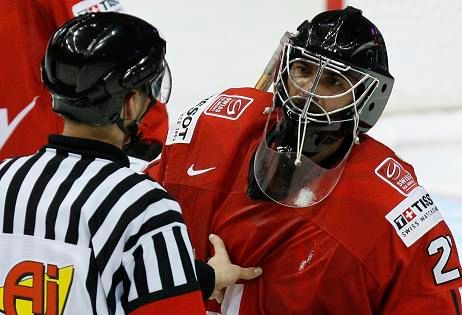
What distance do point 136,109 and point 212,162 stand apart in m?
0.44

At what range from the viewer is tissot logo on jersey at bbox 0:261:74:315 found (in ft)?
4.41

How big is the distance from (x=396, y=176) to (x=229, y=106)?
0.38 metres

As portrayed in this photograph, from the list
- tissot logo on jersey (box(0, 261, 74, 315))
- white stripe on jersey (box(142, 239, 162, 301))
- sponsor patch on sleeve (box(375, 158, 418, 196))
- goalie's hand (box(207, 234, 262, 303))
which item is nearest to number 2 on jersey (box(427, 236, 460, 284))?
sponsor patch on sleeve (box(375, 158, 418, 196))

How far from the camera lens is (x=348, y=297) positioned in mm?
1673

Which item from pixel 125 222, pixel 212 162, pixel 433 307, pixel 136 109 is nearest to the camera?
pixel 125 222

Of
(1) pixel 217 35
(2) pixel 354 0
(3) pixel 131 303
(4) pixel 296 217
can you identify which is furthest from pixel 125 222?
(2) pixel 354 0

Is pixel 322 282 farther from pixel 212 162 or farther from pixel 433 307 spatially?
pixel 212 162

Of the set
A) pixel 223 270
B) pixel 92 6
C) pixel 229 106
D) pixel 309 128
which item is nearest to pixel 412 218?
pixel 309 128

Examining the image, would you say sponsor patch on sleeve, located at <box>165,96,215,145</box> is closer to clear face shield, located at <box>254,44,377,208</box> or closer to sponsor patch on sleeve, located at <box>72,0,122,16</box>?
clear face shield, located at <box>254,44,377,208</box>

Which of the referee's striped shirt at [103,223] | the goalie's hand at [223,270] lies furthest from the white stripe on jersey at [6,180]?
the goalie's hand at [223,270]

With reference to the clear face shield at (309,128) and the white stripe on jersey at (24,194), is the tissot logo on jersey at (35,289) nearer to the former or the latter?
the white stripe on jersey at (24,194)

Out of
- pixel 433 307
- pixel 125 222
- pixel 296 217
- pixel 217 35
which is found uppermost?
pixel 125 222

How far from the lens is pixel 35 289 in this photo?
137 centimetres

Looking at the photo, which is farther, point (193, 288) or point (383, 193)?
point (383, 193)
